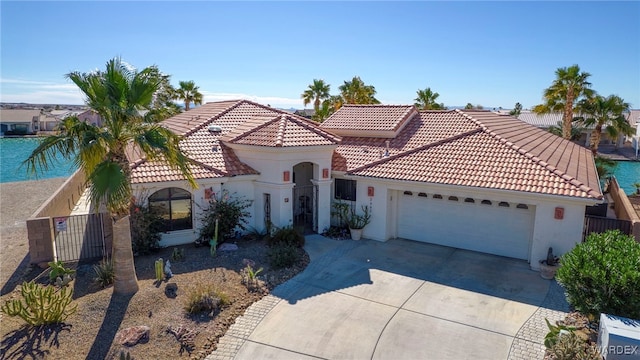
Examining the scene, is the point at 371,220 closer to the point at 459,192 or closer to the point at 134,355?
the point at 459,192

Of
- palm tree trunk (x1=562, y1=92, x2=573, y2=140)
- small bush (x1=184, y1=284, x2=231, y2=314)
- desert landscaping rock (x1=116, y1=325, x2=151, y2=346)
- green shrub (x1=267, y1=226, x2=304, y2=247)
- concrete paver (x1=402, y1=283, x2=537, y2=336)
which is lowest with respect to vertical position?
concrete paver (x1=402, y1=283, x2=537, y2=336)

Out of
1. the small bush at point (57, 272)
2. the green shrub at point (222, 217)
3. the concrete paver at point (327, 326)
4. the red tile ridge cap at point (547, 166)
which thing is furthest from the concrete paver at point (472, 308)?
the small bush at point (57, 272)

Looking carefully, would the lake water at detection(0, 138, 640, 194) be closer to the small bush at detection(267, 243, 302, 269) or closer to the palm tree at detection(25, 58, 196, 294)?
the small bush at detection(267, 243, 302, 269)

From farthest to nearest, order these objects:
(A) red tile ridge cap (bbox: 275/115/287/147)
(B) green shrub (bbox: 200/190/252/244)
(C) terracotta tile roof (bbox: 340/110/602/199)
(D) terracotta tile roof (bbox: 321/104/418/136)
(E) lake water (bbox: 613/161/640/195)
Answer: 1. (E) lake water (bbox: 613/161/640/195)
2. (D) terracotta tile roof (bbox: 321/104/418/136)
3. (A) red tile ridge cap (bbox: 275/115/287/147)
4. (B) green shrub (bbox: 200/190/252/244)
5. (C) terracotta tile roof (bbox: 340/110/602/199)

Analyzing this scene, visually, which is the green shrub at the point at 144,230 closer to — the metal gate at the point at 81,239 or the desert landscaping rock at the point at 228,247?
the metal gate at the point at 81,239

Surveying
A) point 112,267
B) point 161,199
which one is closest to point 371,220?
point 161,199

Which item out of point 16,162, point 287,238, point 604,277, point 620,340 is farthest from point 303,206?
point 16,162

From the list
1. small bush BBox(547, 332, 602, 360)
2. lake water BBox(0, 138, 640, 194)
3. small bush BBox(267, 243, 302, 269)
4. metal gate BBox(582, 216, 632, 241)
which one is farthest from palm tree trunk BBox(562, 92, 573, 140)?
small bush BBox(547, 332, 602, 360)
